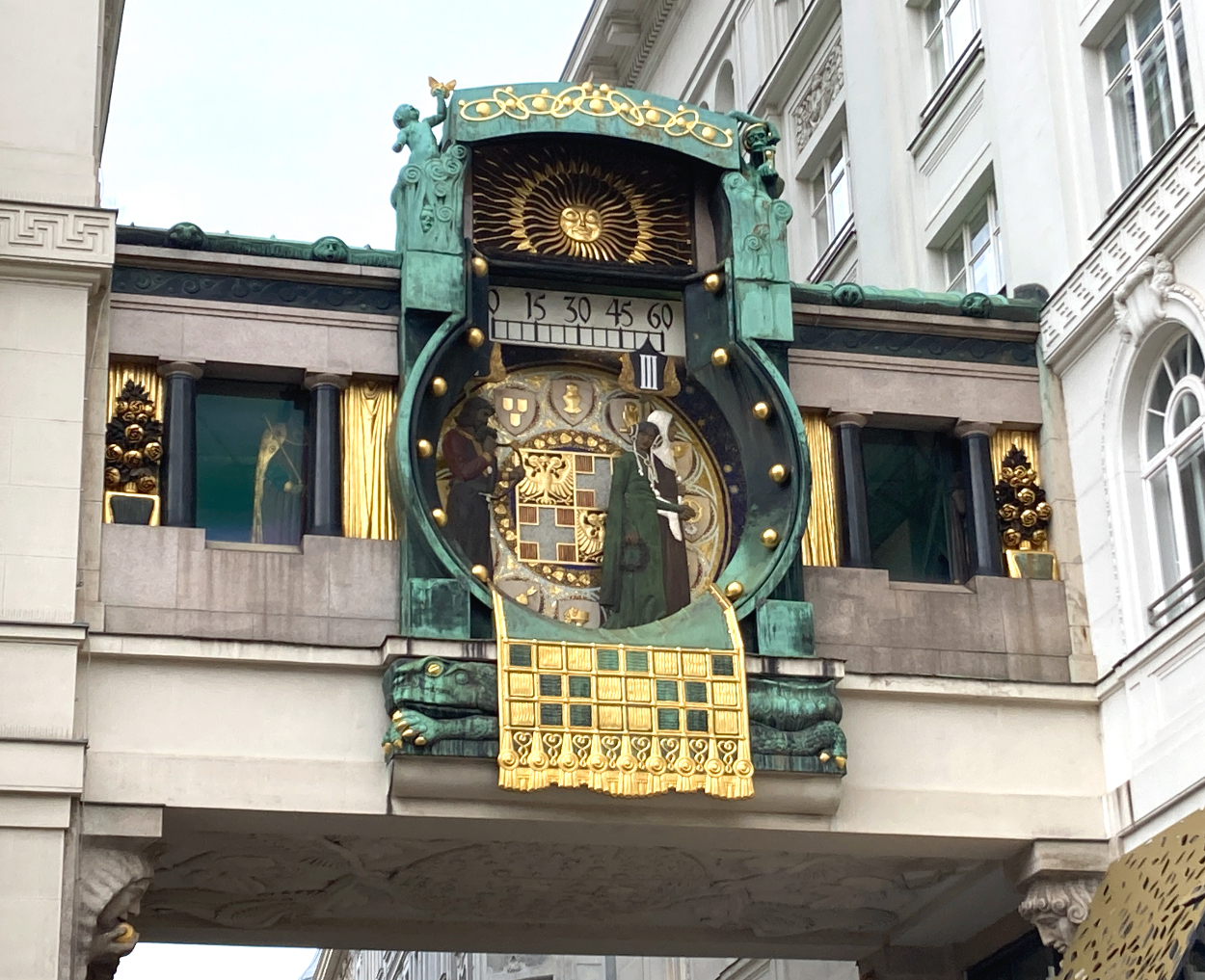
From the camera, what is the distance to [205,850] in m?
18.4

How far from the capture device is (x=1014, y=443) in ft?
64.6

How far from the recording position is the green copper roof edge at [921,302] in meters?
19.6

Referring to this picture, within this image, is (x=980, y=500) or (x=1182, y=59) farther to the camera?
(x=980, y=500)

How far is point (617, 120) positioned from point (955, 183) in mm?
5560


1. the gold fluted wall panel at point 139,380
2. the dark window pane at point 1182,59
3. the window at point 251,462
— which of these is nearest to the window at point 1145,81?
the dark window pane at point 1182,59

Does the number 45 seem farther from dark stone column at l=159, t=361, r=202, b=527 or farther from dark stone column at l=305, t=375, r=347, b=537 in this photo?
dark stone column at l=159, t=361, r=202, b=527

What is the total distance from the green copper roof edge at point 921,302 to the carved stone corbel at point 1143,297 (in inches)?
55.1

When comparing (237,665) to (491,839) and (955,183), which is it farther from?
(955,183)

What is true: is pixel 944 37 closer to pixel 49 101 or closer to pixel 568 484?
pixel 568 484

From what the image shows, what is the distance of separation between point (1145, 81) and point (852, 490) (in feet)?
13.5

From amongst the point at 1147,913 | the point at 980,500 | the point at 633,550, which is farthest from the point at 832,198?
the point at 1147,913

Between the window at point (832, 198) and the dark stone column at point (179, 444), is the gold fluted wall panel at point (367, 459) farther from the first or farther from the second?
the window at point (832, 198)

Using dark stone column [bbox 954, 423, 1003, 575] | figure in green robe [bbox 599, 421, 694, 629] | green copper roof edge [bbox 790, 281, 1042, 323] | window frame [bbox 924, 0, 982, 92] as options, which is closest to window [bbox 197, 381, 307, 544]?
figure in green robe [bbox 599, 421, 694, 629]

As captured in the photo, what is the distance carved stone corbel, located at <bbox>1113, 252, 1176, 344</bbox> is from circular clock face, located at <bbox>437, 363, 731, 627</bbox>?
11.3ft
